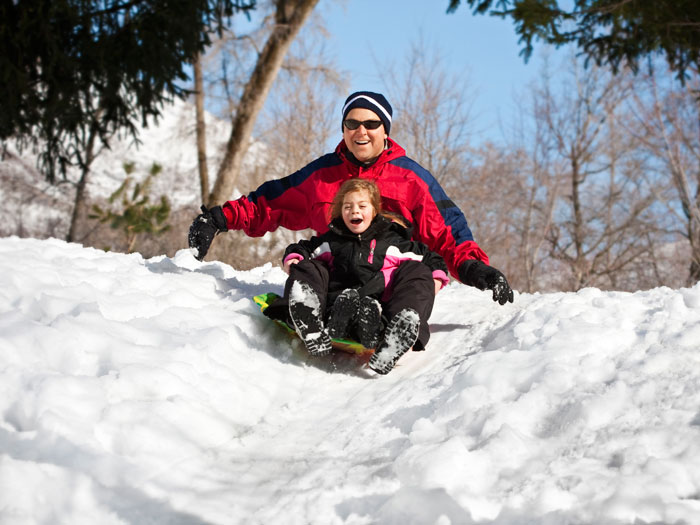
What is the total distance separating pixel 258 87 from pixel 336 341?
7818mm

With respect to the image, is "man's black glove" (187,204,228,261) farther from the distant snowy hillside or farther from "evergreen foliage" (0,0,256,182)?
the distant snowy hillside

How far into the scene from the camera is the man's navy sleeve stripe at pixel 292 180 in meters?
3.26

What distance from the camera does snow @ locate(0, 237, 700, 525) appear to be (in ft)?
4.33

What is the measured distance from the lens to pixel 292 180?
11.0 feet

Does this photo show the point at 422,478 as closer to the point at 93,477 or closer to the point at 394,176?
the point at 93,477

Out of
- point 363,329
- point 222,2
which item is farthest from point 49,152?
point 363,329

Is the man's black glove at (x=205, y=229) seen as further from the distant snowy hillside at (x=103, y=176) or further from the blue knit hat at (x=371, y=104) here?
the distant snowy hillside at (x=103, y=176)

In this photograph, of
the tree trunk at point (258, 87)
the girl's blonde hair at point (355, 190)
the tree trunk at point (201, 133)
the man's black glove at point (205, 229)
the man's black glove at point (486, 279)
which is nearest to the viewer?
the man's black glove at point (486, 279)

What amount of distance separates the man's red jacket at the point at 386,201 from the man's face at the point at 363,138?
0.18 feet

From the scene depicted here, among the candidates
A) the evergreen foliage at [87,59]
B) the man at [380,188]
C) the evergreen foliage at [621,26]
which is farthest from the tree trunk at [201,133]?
the man at [380,188]

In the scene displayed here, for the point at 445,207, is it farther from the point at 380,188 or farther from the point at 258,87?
the point at 258,87

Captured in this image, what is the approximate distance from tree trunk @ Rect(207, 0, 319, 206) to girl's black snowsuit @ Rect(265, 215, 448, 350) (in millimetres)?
6797

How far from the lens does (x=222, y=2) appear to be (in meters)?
7.63

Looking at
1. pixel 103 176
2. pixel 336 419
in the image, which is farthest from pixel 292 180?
pixel 103 176
